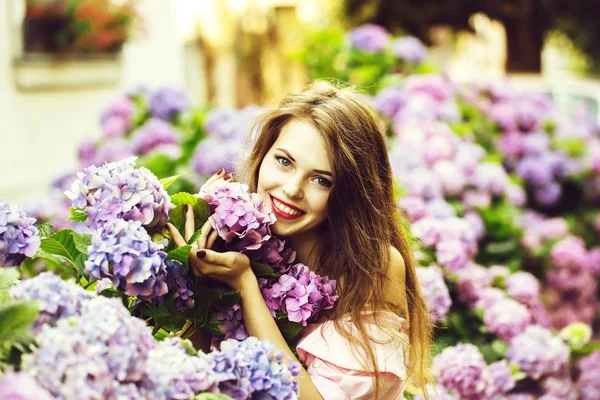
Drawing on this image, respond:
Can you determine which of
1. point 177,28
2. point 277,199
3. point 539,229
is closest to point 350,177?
point 277,199

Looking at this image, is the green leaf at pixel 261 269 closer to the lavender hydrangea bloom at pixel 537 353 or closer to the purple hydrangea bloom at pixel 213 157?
the lavender hydrangea bloom at pixel 537 353

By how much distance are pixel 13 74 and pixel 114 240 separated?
4996mm

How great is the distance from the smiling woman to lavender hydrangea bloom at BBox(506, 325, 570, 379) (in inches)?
43.8

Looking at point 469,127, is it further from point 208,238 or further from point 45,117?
point 208,238

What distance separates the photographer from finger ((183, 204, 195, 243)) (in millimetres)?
1560

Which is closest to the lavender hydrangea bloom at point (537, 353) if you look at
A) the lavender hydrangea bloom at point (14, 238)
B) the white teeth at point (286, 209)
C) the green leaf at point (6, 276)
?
the white teeth at point (286, 209)

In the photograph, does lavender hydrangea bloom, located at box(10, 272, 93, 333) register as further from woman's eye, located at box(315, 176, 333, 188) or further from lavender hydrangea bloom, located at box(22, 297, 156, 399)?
woman's eye, located at box(315, 176, 333, 188)

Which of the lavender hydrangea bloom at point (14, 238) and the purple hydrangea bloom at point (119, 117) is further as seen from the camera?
the purple hydrangea bloom at point (119, 117)

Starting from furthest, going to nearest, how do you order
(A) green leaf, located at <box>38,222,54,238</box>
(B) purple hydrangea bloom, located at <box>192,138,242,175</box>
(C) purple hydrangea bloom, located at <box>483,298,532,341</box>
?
(B) purple hydrangea bloom, located at <box>192,138,242,175</box>, (C) purple hydrangea bloom, located at <box>483,298,532,341</box>, (A) green leaf, located at <box>38,222,54,238</box>

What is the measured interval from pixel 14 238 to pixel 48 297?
27 cm

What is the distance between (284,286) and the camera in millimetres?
1646

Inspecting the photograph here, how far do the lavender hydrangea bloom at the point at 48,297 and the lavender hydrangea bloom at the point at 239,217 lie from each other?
1.32ft

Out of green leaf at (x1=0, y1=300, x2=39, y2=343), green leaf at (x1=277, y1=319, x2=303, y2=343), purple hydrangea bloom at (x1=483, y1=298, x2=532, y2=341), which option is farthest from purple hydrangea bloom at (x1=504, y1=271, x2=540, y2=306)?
green leaf at (x1=0, y1=300, x2=39, y2=343)

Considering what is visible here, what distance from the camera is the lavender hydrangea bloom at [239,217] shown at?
5.02ft
